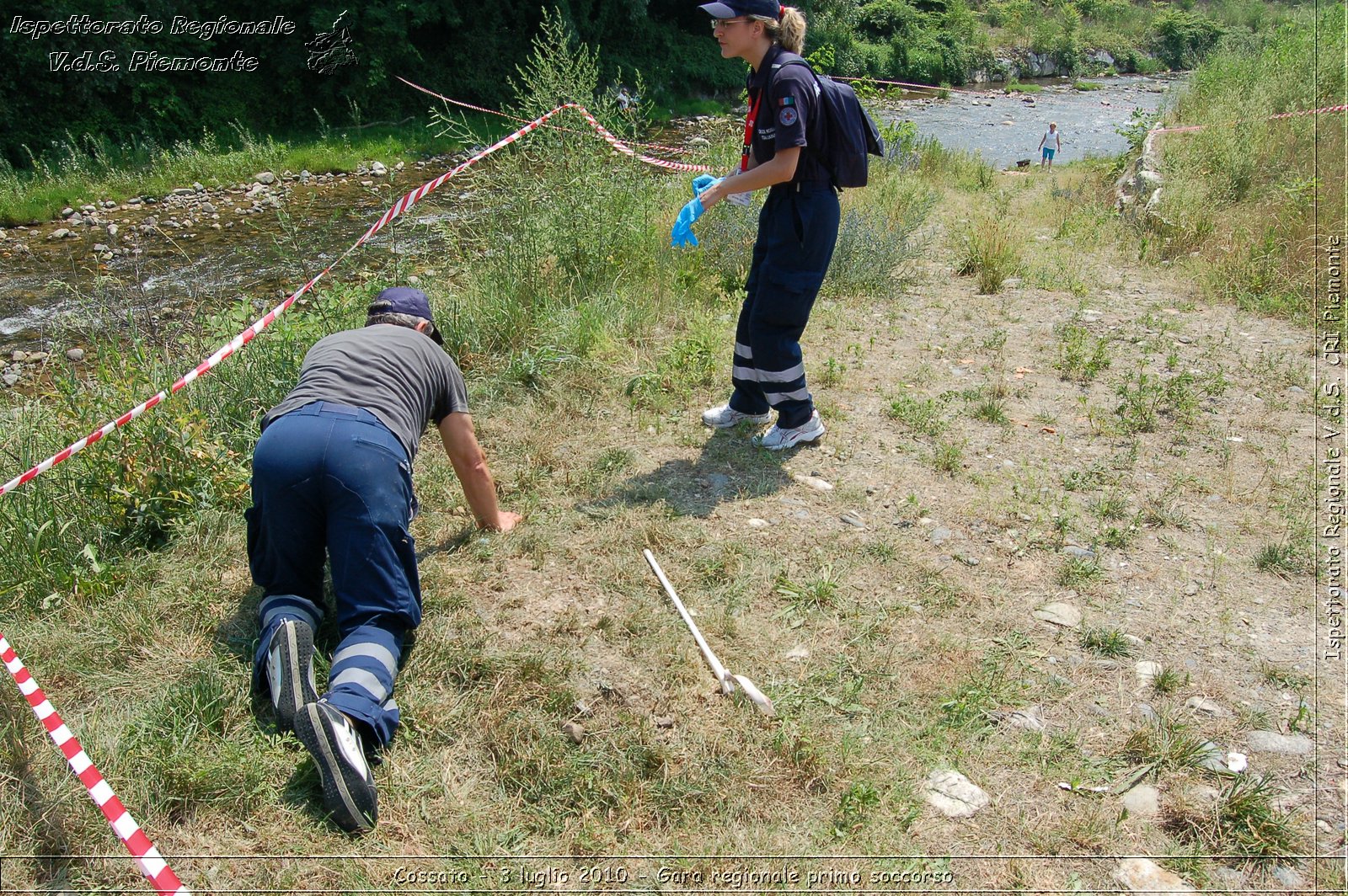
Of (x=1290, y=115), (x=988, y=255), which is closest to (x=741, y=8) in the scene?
(x=988, y=255)

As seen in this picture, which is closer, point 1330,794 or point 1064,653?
point 1330,794

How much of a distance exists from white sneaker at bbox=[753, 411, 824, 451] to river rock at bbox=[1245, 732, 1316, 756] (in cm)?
208

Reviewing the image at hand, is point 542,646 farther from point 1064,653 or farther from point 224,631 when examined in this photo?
point 1064,653

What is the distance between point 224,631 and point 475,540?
90 centimetres

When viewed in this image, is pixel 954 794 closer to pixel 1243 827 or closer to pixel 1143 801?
pixel 1143 801

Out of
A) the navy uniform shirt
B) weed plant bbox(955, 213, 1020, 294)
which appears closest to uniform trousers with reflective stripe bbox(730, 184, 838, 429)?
the navy uniform shirt

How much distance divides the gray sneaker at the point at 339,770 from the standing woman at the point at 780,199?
7.64 ft

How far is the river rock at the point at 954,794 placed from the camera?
7.18 feet

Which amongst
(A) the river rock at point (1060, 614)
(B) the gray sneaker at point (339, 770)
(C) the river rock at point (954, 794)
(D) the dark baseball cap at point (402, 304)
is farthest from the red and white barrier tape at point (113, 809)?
(A) the river rock at point (1060, 614)

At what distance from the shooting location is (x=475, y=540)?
3248mm

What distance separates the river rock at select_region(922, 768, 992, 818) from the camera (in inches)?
86.2

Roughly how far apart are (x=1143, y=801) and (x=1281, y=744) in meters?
0.49

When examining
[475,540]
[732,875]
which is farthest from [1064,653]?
[475,540]

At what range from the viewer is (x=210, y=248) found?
9.70m
